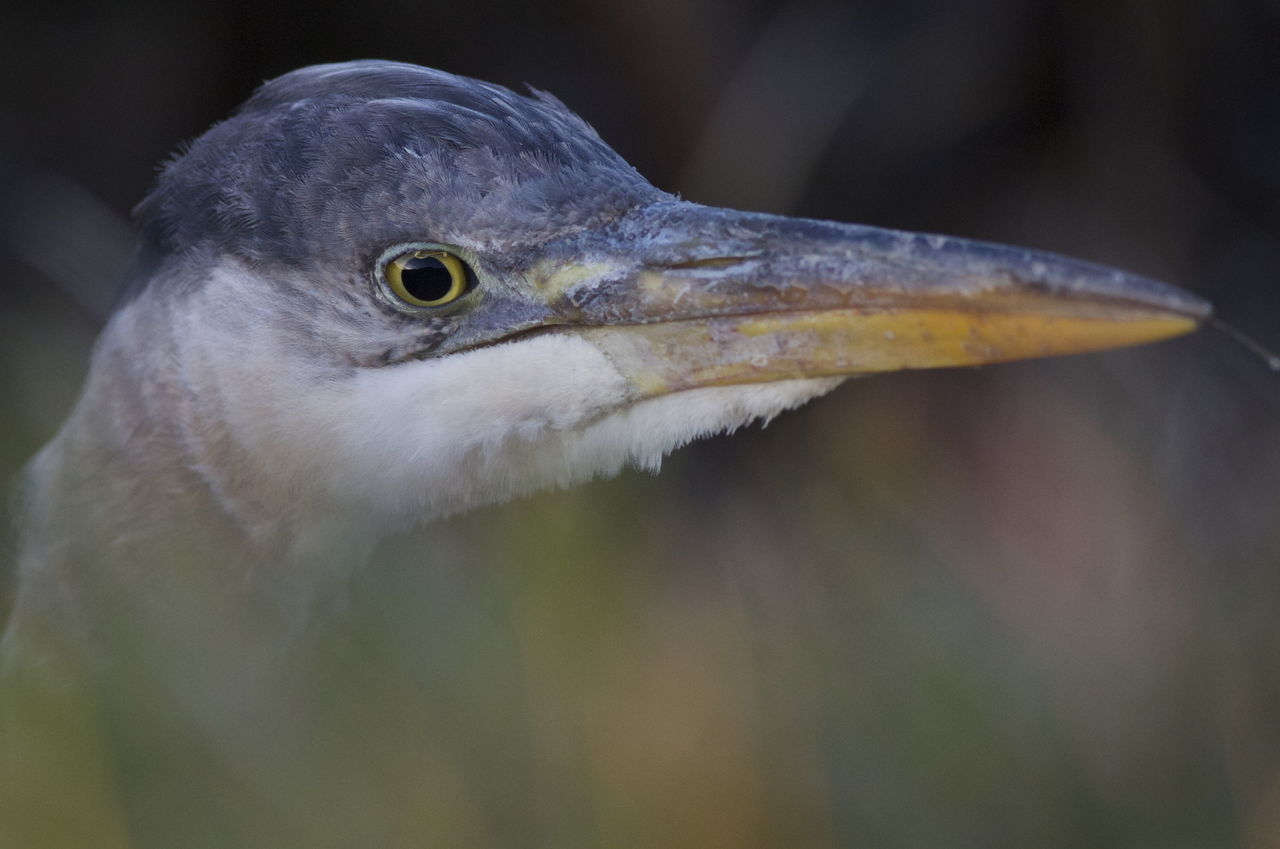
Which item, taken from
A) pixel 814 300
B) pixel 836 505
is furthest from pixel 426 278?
pixel 836 505

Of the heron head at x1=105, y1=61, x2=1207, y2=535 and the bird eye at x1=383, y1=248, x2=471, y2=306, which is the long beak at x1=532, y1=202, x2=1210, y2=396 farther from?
the bird eye at x1=383, y1=248, x2=471, y2=306

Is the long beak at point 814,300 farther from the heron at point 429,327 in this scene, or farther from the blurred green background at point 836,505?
the blurred green background at point 836,505

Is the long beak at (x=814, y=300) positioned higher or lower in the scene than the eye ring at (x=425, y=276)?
lower

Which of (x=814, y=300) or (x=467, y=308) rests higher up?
(x=467, y=308)

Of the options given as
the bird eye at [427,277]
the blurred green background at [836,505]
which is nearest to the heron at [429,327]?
the bird eye at [427,277]

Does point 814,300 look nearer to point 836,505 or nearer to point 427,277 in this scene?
point 836,505

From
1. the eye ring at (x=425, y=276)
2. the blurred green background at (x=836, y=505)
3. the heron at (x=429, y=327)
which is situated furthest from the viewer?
the eye ring at (x=425, y=276)

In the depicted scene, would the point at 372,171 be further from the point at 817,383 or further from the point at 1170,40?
the point at 1170,40

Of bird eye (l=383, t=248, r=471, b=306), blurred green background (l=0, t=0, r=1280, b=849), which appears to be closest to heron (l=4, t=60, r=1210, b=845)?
bird eye (l=383, t=248, r=471, b=306)
